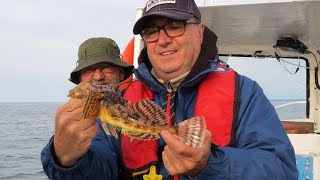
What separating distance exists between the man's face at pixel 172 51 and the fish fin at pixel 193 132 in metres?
1.09

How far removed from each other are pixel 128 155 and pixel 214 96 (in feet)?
3.39

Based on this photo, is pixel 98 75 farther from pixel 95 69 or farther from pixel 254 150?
pixel 254 150

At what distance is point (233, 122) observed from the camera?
12.5 ft

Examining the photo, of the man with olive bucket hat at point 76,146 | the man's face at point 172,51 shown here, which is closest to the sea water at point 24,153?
the man's face at point 172,51

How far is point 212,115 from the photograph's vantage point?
3.88 m

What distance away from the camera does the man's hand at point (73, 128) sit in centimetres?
314

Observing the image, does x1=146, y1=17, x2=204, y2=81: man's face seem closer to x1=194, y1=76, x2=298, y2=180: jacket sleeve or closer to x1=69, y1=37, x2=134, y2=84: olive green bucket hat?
x1=194, y1=76, x2=298, y2=180: jacket sleeve

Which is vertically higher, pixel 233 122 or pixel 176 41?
pixel 176 41

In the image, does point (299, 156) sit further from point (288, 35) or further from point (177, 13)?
point (177, 13)

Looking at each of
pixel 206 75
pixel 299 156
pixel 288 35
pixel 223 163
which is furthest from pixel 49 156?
pixel 288 35

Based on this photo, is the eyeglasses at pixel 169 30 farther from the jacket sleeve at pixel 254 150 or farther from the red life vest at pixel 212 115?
the jacket sleeve at pixel 254 150

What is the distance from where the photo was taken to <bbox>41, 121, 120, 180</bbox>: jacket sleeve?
3.57 m

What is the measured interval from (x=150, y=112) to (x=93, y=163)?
85cm

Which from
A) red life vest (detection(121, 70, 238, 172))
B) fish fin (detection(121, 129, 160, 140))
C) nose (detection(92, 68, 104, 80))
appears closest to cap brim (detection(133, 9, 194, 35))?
red life vest (detection(121, 70, 238, 172))
